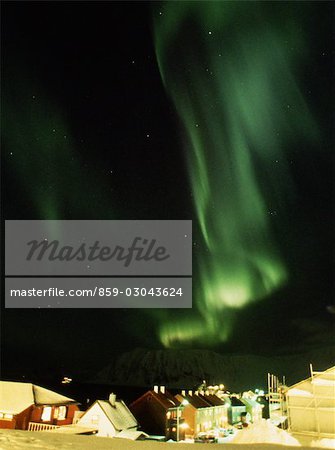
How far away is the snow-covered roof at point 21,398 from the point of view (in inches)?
775

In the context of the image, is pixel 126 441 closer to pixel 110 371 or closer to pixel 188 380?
pixel 188 380

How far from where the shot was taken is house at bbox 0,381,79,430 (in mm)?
19391

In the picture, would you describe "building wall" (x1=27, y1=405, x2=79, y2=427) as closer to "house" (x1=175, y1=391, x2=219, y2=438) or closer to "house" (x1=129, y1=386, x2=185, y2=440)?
"house" (x1=129, y1=386, x2=185, y2=440)

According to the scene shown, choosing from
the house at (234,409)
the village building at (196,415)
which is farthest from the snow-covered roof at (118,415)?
the house at (234,409)

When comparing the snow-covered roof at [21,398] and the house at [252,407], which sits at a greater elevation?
the snow-covered roof at [21,398]

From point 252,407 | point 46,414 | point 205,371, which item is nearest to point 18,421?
point 46,414

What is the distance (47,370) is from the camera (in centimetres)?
5828

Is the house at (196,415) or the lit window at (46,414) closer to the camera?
the lit window at (46,414)

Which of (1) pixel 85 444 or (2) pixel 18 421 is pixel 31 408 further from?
(1) pixel 85 444

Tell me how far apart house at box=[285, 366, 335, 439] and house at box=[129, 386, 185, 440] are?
13588 millimetres

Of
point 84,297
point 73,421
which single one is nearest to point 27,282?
point 84,297

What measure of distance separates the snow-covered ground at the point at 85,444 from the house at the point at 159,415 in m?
21.5

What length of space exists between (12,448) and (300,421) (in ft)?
34.0

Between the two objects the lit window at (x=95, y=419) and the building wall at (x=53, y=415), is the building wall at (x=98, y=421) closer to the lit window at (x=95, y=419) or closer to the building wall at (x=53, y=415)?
the lit window at (x=95, y=419)
